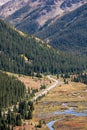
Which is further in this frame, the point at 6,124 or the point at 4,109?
the point at 4,109

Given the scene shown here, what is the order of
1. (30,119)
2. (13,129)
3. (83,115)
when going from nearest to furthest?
(13,129) → (30,119) → (83,115)

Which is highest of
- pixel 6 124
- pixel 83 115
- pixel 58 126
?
pixel 6 124

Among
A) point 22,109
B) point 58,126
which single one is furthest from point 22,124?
point 22,109

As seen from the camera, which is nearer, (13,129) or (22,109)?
(13,129)

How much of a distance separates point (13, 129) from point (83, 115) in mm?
47282

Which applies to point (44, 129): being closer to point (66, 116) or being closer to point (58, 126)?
point (58, 126)

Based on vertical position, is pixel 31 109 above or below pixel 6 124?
below

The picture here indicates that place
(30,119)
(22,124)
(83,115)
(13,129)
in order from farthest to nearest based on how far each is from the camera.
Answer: (83,115) < (30,119) < (22,124) < (13,129)

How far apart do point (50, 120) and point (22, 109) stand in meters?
15.2

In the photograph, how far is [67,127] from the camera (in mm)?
162000

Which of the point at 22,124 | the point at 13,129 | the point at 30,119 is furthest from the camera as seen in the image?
the point at 30,119

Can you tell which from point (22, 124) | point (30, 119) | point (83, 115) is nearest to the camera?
point (22, 124)

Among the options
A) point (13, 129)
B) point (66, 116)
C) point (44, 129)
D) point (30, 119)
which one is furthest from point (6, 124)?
point (66, 116)

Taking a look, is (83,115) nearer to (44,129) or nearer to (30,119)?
(30,119)
